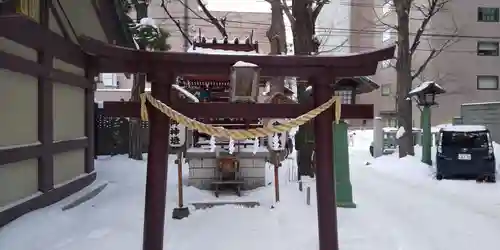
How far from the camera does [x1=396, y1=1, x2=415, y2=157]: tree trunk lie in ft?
60.1

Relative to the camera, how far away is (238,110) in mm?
5641

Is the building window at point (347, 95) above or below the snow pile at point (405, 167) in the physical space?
above

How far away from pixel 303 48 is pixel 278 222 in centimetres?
657

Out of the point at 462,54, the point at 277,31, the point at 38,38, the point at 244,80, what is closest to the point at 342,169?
the point at 244,80

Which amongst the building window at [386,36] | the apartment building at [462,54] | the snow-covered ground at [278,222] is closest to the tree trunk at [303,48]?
the snow-covered ground at [278,222]

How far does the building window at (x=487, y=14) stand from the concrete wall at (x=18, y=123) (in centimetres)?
3319

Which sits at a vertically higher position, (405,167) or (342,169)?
(342,169)

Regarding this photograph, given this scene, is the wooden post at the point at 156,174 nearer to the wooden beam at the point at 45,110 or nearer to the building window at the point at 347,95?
the wooden beam at the point at 45,110

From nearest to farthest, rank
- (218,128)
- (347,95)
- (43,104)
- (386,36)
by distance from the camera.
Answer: (218,128) < (43,104) < (347,95) < (386,36)

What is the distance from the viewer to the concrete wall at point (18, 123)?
7.20 m

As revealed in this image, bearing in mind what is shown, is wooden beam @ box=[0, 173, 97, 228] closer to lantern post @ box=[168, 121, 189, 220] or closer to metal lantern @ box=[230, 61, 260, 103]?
lantern post @ box=[168, 121, 189, 220]

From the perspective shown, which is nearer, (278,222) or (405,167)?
(278,222)

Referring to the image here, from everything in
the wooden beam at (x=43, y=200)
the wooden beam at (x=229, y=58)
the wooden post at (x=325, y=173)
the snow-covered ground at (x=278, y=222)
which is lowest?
the snow-covered ground at (x=278, y=222)

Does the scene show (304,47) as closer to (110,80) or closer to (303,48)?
(303,48)
